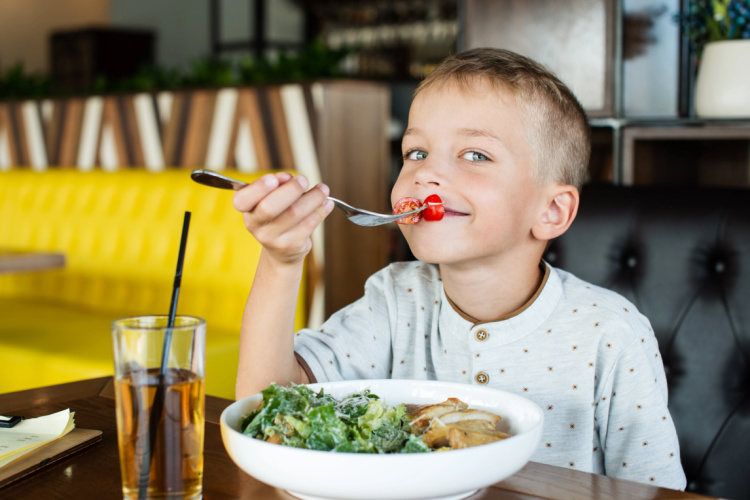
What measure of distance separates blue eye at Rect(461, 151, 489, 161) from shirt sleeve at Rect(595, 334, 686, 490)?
328 mm

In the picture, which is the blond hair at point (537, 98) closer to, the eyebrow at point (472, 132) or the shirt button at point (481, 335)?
the eyebrow at point (472, 132)

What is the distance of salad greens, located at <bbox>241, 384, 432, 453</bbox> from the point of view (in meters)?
0.68

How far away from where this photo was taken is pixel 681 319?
1.33 metres

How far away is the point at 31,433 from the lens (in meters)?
0.84

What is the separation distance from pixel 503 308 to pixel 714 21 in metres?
0.94

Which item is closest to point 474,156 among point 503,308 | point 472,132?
point 472,132

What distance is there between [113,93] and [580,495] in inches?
146

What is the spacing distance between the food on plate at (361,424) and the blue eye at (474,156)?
39 centimetres

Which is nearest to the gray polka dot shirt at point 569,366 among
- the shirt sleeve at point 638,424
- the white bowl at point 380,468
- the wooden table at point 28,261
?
the shirt sleeve at point 638,424

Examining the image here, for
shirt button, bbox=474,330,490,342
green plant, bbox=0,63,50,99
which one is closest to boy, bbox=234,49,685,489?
shirt button, bbox=474,330,490,342

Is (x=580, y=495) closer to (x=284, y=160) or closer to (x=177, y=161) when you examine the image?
(x=284, y=160)

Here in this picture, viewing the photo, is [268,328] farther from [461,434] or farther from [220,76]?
[220,76]

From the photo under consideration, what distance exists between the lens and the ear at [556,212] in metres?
1.15

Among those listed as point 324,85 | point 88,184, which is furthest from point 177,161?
point 324,85
